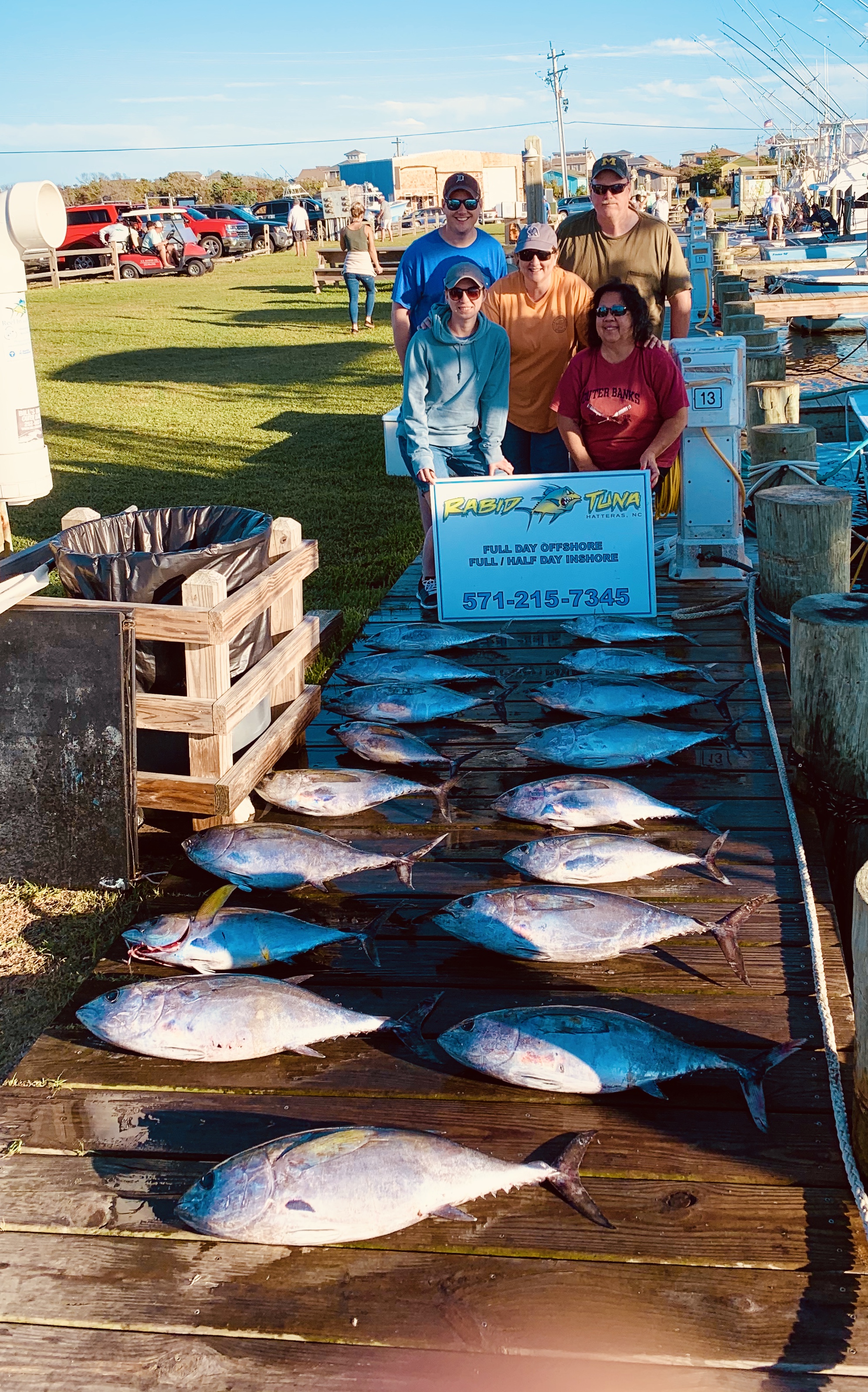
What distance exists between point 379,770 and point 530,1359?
2.58 meters

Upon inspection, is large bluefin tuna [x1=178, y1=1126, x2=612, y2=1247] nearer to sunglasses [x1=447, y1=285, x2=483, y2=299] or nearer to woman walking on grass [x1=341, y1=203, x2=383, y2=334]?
sunglasses [x1=447, y1=285, x2=483, y2=299]

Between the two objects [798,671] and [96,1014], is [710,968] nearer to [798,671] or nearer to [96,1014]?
[798,671]

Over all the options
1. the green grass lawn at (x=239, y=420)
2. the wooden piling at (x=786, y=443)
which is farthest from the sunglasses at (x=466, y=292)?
the wooden piling at (x=786, y=443)

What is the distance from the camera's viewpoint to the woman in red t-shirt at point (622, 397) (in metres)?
5.38

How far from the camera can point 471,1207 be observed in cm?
235

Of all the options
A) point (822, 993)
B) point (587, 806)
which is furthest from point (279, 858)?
point (822, 993)

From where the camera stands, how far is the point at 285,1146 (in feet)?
7.69

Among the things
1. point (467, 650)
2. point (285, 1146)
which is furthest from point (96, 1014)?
point (467, 650)

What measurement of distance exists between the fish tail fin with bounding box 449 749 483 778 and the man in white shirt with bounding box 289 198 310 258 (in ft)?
121

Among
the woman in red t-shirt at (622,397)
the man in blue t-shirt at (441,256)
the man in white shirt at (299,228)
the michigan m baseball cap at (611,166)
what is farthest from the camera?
the man in white shirt at (299,228)

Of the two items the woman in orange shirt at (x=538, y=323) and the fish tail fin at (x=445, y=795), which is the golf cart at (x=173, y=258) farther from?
the fish tail fin at (x=445, y=795)

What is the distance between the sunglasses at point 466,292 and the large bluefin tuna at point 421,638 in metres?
1.51

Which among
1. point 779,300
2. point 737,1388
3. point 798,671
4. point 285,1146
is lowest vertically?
point 737,1388

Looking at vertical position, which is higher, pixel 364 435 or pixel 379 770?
pixel 364 435
